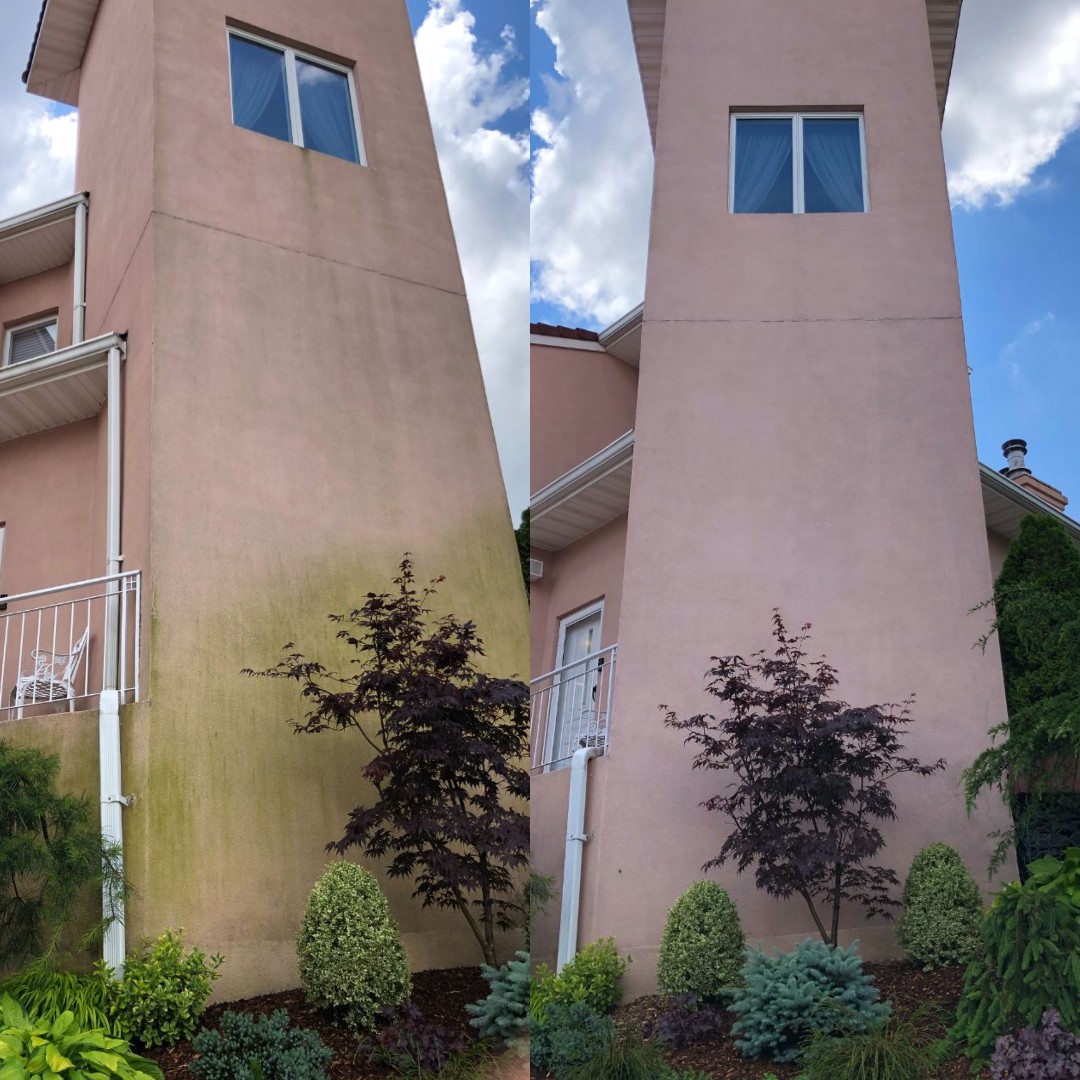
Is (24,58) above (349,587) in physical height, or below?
above

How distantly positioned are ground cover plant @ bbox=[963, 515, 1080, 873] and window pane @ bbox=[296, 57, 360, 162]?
469 cm

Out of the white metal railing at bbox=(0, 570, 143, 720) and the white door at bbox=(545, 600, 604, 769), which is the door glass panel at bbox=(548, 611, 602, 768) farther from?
the white metal railing at bbox=(0, 570, 143, 720)

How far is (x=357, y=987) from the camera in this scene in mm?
4672

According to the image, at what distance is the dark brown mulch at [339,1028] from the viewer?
444cm

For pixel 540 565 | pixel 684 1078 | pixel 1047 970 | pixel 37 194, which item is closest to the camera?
pixel 1047 970

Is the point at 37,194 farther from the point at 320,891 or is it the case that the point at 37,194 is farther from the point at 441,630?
the point at 320,891

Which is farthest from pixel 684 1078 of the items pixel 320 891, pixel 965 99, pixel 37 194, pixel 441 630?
pixel 37 194

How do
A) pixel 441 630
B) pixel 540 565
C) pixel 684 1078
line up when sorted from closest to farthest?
1. pixel 684 1078
2. pixel 441 630
3. pixel 540 565

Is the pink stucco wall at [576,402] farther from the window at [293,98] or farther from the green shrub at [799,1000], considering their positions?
the green shrub at [799,1000]

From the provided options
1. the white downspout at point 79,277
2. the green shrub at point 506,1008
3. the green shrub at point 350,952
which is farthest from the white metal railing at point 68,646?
the green shrub at point 506,1008

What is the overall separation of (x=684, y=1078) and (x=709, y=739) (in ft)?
4.50

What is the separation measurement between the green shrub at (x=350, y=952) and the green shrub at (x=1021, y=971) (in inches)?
86.3

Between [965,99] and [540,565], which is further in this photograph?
[540,565]

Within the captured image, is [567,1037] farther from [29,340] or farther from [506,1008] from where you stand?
[29,340]
